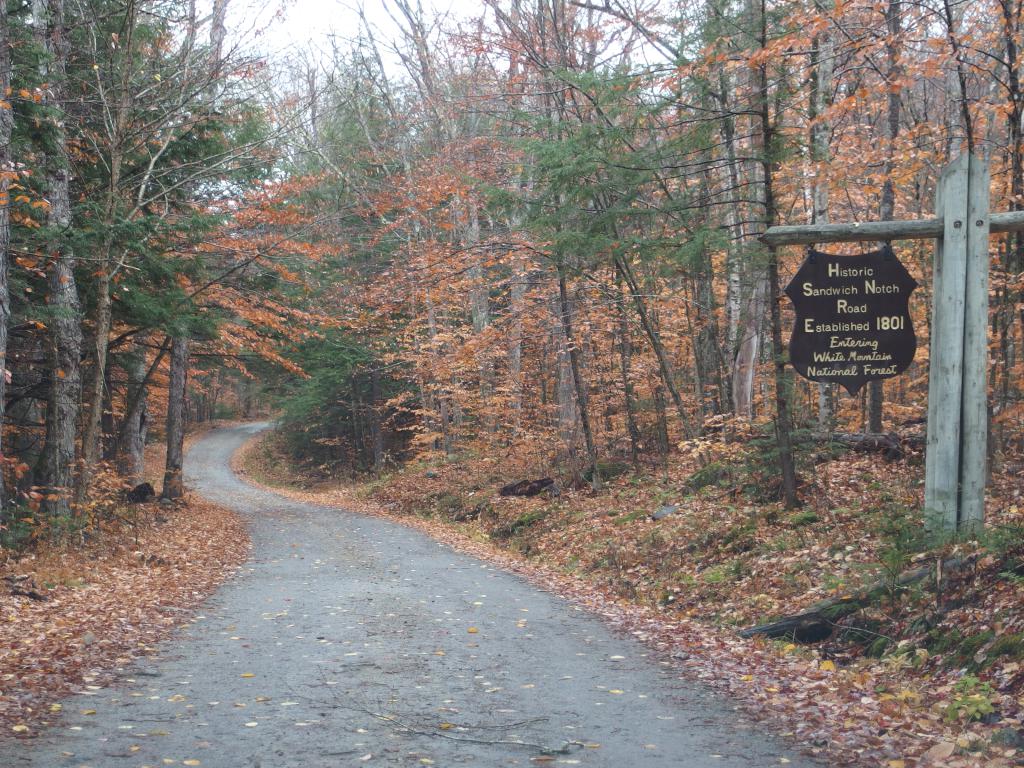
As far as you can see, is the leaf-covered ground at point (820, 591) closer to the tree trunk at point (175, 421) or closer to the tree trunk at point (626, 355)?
the tree trunk at point (626, 355)

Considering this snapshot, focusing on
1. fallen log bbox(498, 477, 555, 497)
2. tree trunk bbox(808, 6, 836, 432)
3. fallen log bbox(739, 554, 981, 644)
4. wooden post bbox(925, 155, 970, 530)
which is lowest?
fallen log bbox(498, 477, 555, 497)

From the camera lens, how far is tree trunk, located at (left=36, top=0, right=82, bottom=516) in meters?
12.5

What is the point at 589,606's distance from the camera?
1037 centimetres

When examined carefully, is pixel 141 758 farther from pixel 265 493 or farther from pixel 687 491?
pixel 265 493

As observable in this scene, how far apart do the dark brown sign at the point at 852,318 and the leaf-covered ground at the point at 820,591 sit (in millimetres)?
1799

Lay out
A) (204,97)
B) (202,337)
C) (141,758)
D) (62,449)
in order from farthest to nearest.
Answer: (202,337)
(204,97)
(62,449)
(141,758)

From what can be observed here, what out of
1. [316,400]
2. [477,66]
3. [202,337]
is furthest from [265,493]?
[477,66]

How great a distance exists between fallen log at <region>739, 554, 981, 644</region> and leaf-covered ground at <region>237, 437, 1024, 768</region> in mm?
78

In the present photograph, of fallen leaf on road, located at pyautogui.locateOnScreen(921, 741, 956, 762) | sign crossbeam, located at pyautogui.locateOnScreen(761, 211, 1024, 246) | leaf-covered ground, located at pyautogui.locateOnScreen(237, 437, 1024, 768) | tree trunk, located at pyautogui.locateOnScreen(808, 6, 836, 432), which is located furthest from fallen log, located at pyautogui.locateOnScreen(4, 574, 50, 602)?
tree trunk, located at pyautogui.locateOnScreen(808, 6, 836, 432)

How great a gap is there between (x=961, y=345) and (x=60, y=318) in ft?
40.5

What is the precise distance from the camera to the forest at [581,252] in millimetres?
10727

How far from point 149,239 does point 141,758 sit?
11920 mm

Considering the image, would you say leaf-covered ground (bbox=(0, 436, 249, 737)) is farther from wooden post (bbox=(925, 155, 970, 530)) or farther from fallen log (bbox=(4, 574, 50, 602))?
wooden post (bbox=(925, 155, 970, 530))

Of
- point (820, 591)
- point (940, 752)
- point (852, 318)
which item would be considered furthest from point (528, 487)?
point (940, 752)
